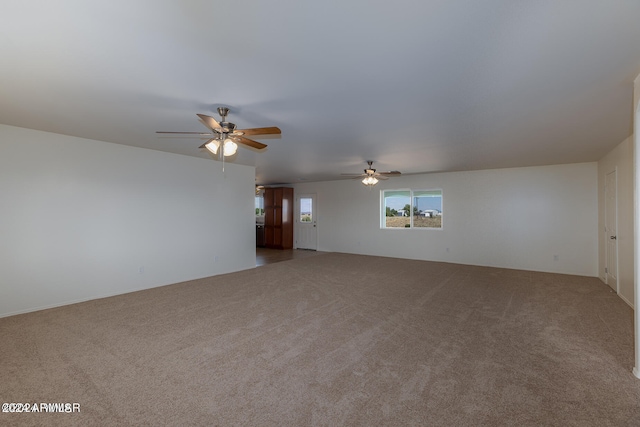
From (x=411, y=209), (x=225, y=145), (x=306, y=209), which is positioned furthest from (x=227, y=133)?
(x=306, y=209)

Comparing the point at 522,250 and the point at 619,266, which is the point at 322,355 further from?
the point at 522,250

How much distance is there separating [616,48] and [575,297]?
13.9ft

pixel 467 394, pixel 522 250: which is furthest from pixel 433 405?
pixel 522 250

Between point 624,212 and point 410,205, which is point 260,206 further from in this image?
point 624,212

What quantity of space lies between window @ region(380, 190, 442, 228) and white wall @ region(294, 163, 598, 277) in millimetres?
207

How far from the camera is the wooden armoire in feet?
34.6

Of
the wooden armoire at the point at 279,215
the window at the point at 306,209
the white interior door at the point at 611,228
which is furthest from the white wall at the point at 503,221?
the wooden armoire at the point at 279,215

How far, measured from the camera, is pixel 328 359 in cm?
267

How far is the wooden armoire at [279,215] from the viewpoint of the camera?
34.6ft

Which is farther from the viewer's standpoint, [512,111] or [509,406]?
[512,111]

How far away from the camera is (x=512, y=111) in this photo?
10.1 feet

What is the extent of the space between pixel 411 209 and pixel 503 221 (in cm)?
231

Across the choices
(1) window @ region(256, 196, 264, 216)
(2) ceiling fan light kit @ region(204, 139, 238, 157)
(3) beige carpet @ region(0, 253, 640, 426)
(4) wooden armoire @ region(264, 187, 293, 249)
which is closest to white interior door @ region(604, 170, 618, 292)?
(3) beige carpet @ region(0, 253, 640, 426)

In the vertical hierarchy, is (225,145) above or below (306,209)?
above
